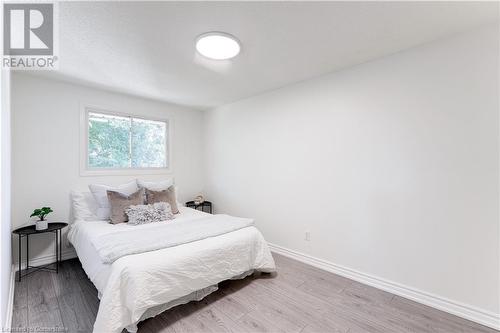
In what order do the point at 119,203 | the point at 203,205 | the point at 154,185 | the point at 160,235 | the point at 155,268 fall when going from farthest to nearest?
the point at 203,205 < the point at 154,185 < the point at 119,203 < the point at 160,235 < the point at 155,268

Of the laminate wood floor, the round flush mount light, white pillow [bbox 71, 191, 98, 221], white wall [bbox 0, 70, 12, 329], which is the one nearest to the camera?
white wall [bbox 0, 70, 12, 329]

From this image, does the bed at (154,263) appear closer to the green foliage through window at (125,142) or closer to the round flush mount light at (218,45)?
the green foliage through window at (125,142)

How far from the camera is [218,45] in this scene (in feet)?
6.98

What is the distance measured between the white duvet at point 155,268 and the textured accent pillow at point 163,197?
53 centimetres

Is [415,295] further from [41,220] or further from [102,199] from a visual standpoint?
[41,220]

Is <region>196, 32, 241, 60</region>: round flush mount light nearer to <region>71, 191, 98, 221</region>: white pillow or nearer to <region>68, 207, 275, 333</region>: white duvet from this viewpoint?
<region>68, 207, 275, 333</region>: white duvet

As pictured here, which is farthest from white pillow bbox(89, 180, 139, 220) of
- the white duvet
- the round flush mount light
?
the round flush mount light

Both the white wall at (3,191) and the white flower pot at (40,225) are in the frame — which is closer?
the white wall at (3,191)

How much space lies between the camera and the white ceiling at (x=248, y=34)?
1.69m

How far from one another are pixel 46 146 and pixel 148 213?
1572 mm

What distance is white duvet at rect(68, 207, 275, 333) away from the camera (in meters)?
1.67

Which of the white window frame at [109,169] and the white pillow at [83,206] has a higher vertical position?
the white window frame at [109,169]
